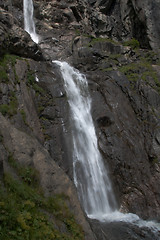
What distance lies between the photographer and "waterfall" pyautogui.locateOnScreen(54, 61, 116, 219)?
35.5 feet

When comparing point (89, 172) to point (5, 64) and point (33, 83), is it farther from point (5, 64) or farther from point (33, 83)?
point (5, 64)

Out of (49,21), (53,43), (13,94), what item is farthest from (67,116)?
(49,21)

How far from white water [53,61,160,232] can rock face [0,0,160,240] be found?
466 millimetres

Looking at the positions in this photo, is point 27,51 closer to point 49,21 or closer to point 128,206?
point 128,206

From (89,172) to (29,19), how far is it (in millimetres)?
21970

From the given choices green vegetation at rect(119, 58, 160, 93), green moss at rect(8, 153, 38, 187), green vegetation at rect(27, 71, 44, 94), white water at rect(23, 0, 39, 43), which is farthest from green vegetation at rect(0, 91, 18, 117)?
white water at rect(23, 0, 39, 43)

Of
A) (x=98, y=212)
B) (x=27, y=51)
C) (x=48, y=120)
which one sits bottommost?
(x=98, y=212)

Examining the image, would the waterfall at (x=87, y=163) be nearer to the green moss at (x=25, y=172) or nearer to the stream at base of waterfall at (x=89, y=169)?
the stream at base of waterfall at (x=89, y=169)

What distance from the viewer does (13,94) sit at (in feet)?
35.1

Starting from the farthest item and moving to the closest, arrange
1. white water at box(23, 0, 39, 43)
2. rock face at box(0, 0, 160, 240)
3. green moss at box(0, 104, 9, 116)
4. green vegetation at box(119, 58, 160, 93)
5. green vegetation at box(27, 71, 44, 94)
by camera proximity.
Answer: white water at box(23, 0, 39, 43), green vegetation at box(119, 58, 160, 93), green vegetation at box(27, 71, 44, 94), green moss at box(0, 104, 9, 116), rock face at box(0, 0, 160, 240)

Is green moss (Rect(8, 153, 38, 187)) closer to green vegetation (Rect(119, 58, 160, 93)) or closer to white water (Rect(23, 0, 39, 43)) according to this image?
green vegetation (Rect(119, 58, 160, 93))

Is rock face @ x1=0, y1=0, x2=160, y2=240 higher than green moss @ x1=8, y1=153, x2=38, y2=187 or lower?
higher

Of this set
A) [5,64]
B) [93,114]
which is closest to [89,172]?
[93,114]

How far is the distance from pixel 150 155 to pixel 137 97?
15.9 ft
